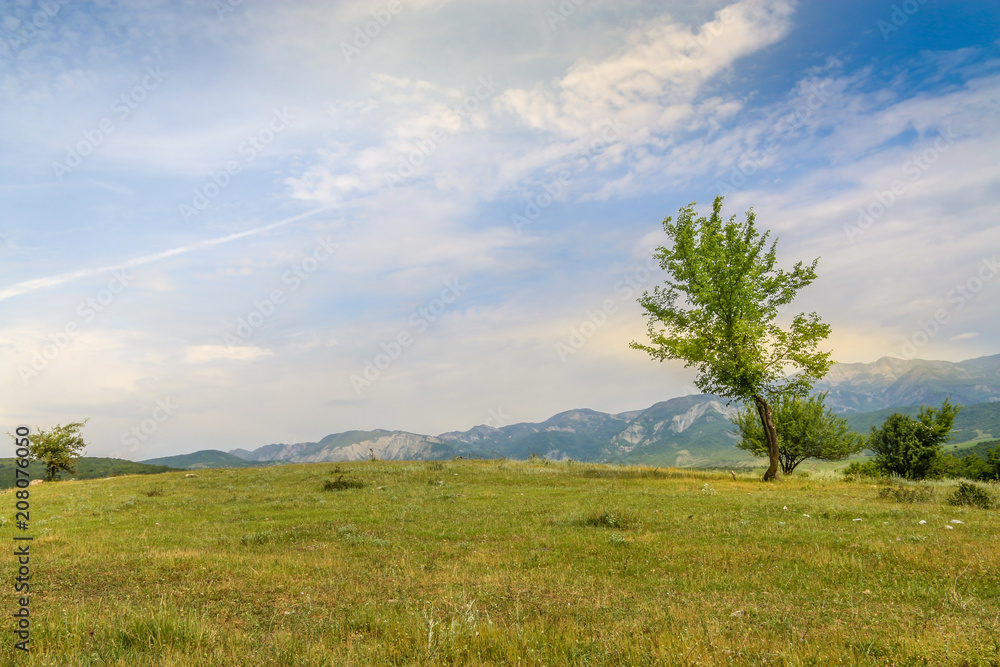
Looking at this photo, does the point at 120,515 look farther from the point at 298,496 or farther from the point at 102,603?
the point at 102,603

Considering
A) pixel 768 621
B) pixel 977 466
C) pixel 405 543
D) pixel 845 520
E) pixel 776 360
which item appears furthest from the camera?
pixel 977 466

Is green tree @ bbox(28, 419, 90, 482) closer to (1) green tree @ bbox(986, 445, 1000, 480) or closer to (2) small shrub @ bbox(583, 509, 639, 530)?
(2) small shrub @ bbox(583, 509, 639, 530)

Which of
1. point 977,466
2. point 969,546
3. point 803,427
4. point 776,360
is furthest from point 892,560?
point 977,466

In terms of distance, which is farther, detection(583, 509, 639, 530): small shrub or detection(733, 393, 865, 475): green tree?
detection(733, 393, 865, 475): green tree

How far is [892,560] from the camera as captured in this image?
1207 cm

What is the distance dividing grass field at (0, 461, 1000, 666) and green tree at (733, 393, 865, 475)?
25.3m

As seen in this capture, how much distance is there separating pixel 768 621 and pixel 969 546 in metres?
9.37

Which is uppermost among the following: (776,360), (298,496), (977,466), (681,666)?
(776,360)

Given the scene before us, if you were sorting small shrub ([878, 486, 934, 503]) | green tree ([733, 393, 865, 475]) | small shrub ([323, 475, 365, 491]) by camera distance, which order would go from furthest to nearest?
green tree ([733, 393, 865, 475]), small shrub ([323, 475, 365, 491]), small shrub ([878, 486, 934, 503])

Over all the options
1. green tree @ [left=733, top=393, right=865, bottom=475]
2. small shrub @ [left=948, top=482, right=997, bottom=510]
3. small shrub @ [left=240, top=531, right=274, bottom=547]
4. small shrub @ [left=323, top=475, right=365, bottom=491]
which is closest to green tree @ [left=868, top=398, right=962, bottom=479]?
green tree @ [left=733, top=393, right=865, bottom=475]

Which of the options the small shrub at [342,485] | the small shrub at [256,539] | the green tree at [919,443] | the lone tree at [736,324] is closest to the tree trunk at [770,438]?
the lone tree at [736,324]

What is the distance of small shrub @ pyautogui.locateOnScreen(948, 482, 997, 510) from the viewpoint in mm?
21031

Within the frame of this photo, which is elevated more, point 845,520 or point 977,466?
point 845,520

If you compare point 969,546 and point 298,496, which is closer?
point 969,546
